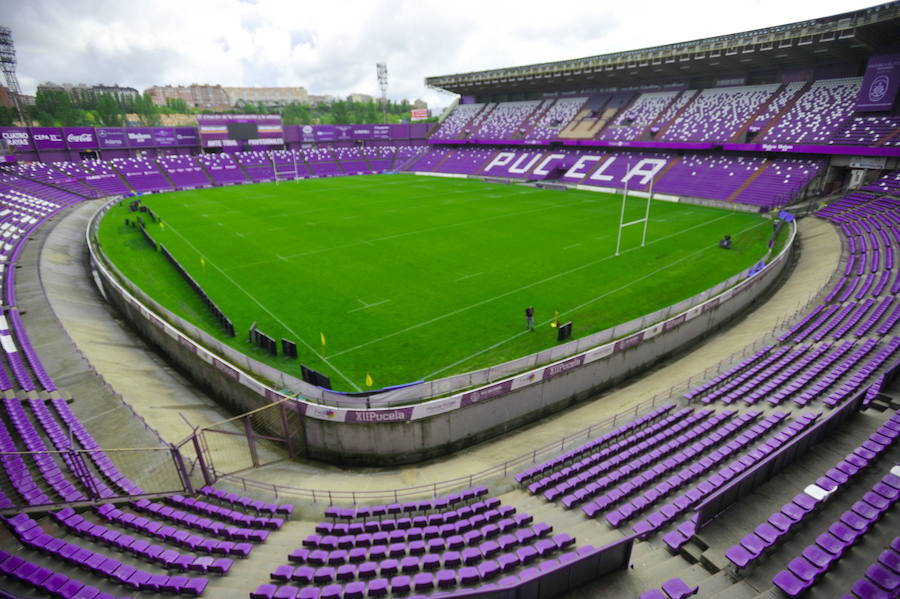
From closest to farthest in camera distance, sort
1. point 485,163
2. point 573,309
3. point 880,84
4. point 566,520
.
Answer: point 566,520 < point 573,309 < point 880,84 < point 485,163

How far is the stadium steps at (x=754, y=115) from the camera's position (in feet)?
183

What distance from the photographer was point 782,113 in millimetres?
54688

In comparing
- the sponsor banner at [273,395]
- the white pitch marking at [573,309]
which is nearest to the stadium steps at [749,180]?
the white pitch marking at [573,309]

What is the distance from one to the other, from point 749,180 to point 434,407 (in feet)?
169

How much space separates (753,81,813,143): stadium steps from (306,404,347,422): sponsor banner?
59.6 metres

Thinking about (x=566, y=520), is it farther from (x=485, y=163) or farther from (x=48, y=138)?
(x=48, y=138)

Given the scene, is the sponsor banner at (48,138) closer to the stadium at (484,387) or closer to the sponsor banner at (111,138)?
the sponsor banner at (111,138)

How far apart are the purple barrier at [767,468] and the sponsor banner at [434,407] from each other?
7717 millimetres

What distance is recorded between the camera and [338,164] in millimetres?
90000

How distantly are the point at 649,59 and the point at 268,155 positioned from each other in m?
65.2

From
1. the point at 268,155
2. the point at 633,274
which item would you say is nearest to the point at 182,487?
the point at 633,274

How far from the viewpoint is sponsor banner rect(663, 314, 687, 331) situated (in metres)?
20.7

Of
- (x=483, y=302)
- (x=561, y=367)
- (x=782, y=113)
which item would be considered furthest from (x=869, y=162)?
(x=561, y=367)

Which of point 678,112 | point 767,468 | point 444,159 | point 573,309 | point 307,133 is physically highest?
point 678,112
